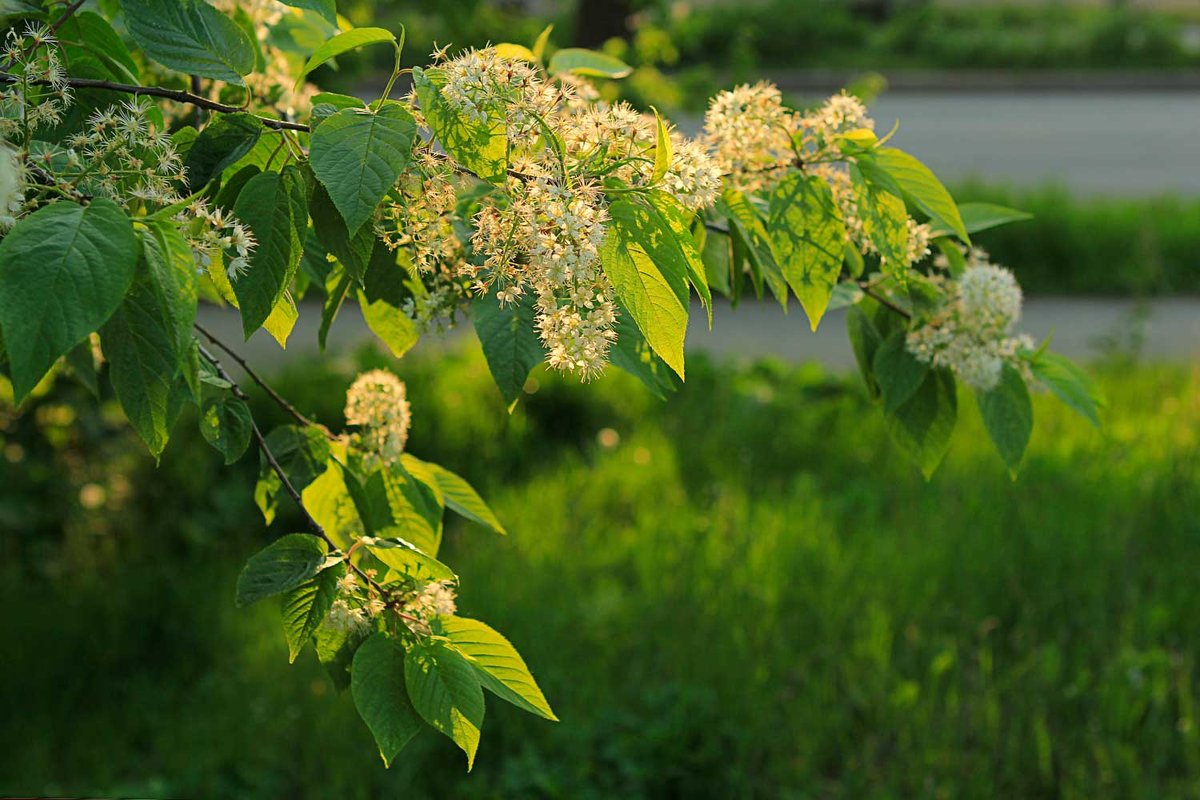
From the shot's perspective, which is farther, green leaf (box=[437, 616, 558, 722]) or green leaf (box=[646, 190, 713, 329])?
green leaf (box=[437, 616, 558, 722])

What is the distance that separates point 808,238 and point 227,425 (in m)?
0.73

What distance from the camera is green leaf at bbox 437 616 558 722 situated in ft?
4.09

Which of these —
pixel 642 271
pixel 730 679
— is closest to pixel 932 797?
pixel 730 679

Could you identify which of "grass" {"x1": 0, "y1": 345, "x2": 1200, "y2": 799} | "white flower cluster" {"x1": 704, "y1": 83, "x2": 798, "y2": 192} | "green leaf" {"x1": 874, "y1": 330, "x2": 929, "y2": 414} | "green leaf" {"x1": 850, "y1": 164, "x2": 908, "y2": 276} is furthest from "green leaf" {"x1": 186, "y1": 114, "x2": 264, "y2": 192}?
"grass" {"x1": 0, "y1": 345, "x2": 1200, "y2": 799}

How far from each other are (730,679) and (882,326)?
5.91 feet

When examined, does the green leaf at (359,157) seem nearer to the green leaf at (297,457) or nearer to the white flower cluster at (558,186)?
the white flower cluster at (558,186)

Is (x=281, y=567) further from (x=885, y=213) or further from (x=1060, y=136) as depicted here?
(x=1060, y=136)

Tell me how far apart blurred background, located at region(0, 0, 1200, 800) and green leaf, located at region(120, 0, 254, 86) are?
214 centimetres

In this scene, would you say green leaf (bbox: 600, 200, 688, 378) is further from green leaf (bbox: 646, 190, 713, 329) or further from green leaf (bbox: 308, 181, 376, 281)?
green leaf (bbox: 308, 181, 376, 281)

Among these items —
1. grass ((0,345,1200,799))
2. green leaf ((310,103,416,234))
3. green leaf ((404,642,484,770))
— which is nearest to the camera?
green leaf ((310,103,416,234))

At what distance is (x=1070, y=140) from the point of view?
13.6 metres

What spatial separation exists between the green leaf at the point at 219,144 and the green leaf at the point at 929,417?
36.0 inches

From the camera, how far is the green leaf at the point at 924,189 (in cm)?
140

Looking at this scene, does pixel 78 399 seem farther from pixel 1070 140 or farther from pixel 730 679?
pixel 1070 140
